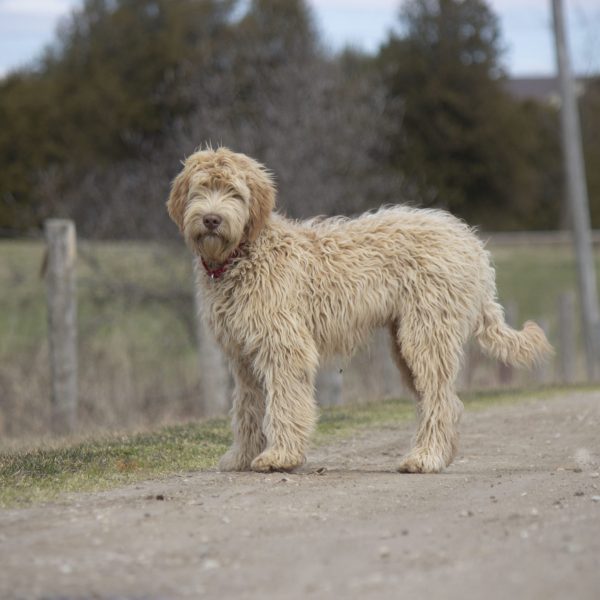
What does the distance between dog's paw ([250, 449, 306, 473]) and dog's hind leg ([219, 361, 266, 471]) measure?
332mm

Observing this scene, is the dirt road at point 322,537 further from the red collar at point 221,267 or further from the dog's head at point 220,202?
the dog's head at point 220,202

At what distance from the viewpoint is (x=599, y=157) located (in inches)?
1863

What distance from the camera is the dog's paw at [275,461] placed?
7.60 metres

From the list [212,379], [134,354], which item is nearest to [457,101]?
[134,354]

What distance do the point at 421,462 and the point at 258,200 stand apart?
1972 mm

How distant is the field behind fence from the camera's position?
14.7m

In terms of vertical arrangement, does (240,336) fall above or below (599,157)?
below

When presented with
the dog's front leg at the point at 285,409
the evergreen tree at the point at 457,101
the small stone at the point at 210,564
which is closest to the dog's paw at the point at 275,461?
the dog's front leg at the point at 285,409

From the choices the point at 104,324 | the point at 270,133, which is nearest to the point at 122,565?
the point at 104,324

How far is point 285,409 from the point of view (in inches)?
301

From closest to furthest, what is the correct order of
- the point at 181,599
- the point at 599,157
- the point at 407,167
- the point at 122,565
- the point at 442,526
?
→ the point at 181,599 → the point at 122,565 → the point at 442,526 → the point at 407,167 → the point at 599,157

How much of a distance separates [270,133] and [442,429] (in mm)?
13675

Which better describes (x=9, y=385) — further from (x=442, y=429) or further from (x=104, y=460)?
(x=442, y=429)

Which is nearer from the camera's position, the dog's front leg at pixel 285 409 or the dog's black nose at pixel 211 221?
the dog's black nose at pixel 211 221
